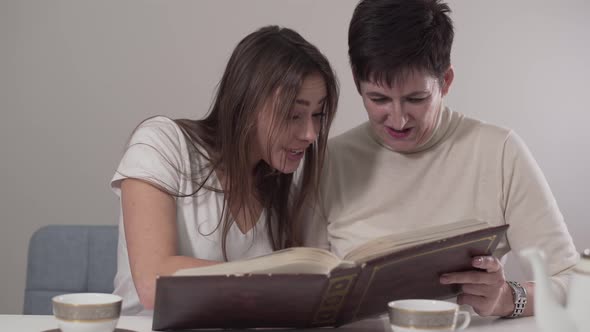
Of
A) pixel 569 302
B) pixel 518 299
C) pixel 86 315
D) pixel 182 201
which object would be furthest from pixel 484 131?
pixel 86 315

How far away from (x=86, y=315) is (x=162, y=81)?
6.23 feet

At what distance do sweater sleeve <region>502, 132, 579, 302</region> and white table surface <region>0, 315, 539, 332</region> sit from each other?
0.76ft

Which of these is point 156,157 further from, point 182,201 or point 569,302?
point 569,302

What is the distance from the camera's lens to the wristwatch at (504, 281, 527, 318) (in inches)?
59.2

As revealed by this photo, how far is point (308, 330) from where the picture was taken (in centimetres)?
137

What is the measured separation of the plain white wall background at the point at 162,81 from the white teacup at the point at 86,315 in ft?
5.99

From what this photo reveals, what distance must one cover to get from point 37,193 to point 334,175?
1.49m

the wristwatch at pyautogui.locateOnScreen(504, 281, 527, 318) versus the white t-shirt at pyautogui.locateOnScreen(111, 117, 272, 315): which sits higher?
the white t-shirt at pyautogui.locateOnScreen(111, 117, 272, 315)

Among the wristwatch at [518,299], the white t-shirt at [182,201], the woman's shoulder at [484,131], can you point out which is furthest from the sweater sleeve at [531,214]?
the white t-shirt at [182,201]

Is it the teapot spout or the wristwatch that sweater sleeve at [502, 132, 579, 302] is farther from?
the teapot spout

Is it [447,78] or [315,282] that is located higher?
[447,78]

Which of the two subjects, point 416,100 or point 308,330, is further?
point 416,100

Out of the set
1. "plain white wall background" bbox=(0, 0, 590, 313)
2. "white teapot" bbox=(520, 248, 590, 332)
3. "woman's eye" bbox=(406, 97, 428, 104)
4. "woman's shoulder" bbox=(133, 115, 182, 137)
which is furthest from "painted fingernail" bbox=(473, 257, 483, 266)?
"plain white wall background" bbox=(0, 0, 590, 313)

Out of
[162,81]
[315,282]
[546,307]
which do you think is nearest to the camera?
[546,307]
